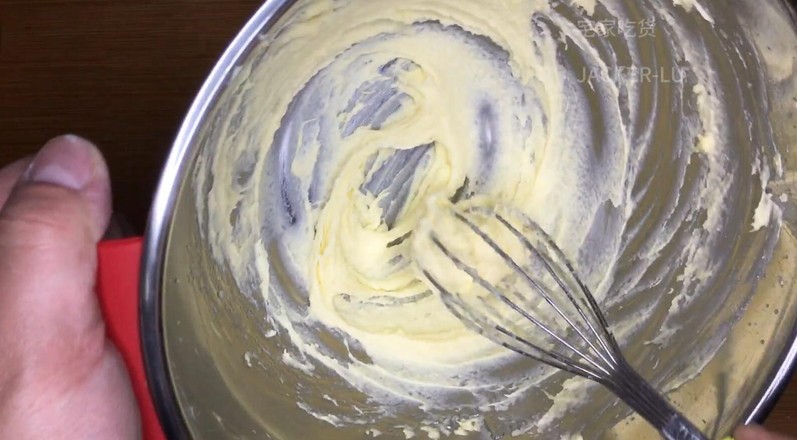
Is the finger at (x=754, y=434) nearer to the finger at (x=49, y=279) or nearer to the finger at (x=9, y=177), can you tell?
the finger at (x=49, y=279)

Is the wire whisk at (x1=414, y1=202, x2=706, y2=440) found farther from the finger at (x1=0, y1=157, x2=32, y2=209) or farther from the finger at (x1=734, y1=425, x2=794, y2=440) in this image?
the finger at (x1=0, y1=157, x2=32, y2=209)

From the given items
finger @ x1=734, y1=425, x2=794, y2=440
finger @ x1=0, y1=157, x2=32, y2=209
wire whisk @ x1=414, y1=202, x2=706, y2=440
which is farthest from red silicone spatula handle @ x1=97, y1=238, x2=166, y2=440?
finger @ x1=734, y1=425, x2=794, y2=440

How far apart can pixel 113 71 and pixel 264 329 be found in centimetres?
35

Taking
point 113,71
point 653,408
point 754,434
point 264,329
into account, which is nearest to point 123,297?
point 264,329

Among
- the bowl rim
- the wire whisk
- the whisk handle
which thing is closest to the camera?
A: the bowl rim

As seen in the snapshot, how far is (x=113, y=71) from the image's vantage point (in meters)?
0.81

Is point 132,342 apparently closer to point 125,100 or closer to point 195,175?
point 195,175

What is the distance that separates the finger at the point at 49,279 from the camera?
1.87 feet

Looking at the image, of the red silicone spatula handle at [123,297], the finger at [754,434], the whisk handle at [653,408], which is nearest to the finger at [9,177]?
the red silicone spatula handle at [123,297]

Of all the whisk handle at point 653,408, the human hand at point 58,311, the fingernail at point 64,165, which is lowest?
the human hand at point 58,311

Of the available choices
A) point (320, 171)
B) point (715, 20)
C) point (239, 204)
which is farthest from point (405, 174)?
point (715, 20)

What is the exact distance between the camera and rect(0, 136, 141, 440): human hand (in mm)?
577

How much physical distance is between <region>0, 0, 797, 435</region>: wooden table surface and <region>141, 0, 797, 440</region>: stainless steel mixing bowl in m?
0.27

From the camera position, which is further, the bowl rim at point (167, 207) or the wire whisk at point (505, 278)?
the wire whisk at point (505, 278)
